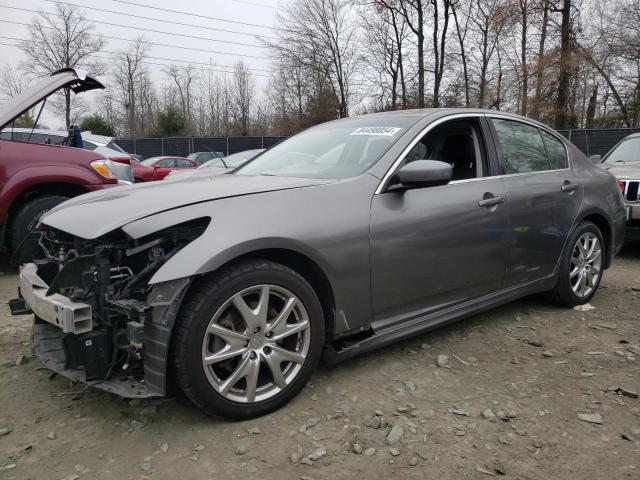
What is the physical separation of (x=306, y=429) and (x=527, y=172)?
250 cm

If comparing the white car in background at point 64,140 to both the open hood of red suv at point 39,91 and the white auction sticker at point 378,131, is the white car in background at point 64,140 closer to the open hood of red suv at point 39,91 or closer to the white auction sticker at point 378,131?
the open hood of red suv at point 39,91

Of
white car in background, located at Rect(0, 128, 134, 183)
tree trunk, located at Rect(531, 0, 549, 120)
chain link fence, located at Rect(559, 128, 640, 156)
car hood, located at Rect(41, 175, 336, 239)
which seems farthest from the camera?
tree trunk, located at Rect(531, 0, 549, 120)

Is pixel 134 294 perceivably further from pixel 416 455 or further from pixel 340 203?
pixel 416 455

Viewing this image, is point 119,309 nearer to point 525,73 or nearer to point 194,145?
point 525,73

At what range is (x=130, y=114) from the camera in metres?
50.4

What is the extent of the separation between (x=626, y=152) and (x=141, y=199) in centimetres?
740

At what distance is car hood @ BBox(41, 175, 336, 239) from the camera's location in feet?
7.38

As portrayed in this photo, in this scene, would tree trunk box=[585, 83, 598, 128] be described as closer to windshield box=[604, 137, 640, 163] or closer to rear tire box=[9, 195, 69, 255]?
windshield box=[604, 137, 640, 163]

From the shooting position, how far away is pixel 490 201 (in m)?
3.24

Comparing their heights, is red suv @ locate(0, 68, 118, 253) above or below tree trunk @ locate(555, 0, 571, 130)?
below

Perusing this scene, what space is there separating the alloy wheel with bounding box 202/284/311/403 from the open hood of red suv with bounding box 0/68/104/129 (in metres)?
3.80

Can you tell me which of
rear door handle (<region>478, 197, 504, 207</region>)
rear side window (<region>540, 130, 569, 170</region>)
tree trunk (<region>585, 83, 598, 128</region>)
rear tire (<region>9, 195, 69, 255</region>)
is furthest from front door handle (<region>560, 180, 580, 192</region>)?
tree trunk (<region>585, 83, 598, 128</region>)

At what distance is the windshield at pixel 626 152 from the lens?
7116 millimetres

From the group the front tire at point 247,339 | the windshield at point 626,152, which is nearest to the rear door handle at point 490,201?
the front tire at point 247,339
